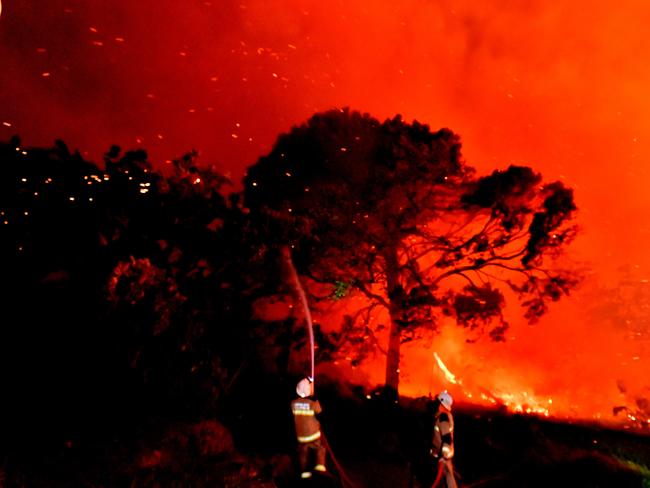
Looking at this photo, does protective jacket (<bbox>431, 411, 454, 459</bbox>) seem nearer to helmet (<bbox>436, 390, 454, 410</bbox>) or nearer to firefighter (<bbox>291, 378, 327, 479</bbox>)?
helmet (<bbox>436, 390, 454, 410</bbox>)

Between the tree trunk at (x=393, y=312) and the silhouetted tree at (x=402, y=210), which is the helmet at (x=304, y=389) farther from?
the tree trunk at (x=393, y=312)

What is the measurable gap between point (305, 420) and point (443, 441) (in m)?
2.08

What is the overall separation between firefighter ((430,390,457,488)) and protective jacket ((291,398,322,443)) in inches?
69.9

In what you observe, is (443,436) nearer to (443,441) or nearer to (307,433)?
(443,441)

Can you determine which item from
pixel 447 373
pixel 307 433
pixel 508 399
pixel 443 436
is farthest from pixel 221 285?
pixel 508 399

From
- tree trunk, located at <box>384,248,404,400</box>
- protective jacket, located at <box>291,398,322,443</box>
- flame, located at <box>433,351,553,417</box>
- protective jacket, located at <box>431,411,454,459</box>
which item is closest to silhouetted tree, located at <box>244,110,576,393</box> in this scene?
tree trunk, located at <box>384,248,404,400</box>

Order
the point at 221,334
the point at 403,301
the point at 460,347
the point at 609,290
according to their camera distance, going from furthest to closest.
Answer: the point at 609,290, the point at 460,347, the point at 403,301, the point at 221,334

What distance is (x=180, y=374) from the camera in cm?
1101

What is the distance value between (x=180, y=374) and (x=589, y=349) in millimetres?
20873

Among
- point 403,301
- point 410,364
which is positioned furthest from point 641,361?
point 403,301

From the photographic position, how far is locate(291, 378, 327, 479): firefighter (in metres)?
7.57

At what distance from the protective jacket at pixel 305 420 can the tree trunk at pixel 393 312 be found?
7.92m

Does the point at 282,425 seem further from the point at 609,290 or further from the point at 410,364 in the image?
the point at 609,290

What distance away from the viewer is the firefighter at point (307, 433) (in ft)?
24.8
